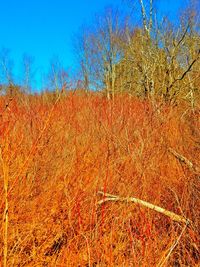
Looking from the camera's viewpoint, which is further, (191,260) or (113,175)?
(113,175)

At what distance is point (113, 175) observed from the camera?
321 centimetres

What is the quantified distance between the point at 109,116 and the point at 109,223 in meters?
2.80

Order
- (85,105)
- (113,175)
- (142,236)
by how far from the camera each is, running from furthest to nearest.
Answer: (85,105), (113,175), (142,236)

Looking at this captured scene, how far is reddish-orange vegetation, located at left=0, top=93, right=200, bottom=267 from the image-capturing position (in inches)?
81.3

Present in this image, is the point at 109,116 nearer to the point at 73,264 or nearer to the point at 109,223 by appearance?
the point at 109,223

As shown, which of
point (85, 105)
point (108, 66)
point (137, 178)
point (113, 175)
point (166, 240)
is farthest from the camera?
point (108, 66)

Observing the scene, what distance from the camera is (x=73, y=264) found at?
221 cm

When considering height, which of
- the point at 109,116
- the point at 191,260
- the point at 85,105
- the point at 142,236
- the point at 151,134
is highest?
the point at 85,105

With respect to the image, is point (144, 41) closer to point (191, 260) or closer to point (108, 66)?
point (191, 260)

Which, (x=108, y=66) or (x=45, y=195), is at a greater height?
(x=108, y=66)

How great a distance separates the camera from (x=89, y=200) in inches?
104

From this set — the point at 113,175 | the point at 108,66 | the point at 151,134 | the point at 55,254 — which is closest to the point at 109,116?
the point at 151,134

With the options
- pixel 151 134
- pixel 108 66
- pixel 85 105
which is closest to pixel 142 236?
pixel 151 134

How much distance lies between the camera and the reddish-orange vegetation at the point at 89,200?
2.06m
